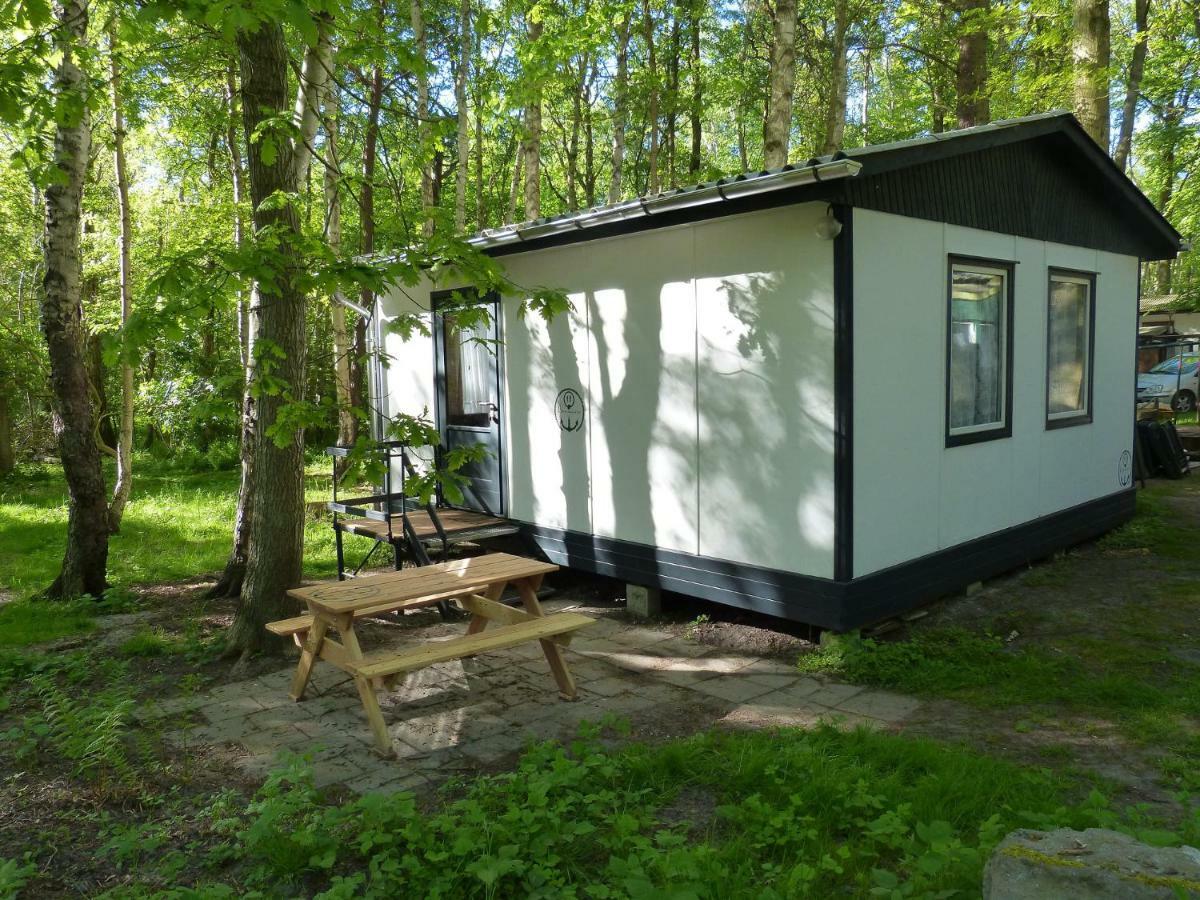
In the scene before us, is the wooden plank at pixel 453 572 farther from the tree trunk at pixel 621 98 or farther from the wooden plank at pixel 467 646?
the tree trunk at pixel 621 98

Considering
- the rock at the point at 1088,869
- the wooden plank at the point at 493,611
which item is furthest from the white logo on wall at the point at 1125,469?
the rock at the point at 1088,869

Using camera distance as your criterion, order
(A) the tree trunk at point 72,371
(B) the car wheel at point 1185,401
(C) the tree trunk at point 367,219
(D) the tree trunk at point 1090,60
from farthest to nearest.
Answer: (B) the car wheel at point 1185,401
(C) the tree trunk at point 367,219
(D) the tree trunk at point 1090,60
(A) the tree trunk at point 72,371

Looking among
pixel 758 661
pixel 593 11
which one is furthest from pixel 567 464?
pixel 593 11

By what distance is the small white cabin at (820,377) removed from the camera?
17.4 feet

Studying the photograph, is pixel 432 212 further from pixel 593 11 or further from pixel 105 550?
pixel 593 11

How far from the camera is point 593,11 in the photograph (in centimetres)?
1202

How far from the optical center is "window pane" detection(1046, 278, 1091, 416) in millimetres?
7422

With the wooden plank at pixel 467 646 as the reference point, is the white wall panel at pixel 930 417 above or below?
above

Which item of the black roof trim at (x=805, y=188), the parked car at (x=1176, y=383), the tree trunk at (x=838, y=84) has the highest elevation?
the tree trunk at (x=838, y=84)

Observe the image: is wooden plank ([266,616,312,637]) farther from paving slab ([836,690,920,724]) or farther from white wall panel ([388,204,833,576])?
paving slab ([836,690,920,724])

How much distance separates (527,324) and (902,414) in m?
3.05

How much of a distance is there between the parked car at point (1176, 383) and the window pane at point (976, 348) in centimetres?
1439

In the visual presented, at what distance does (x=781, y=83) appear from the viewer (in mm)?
9562

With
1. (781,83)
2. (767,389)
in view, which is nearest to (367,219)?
(781,83)
